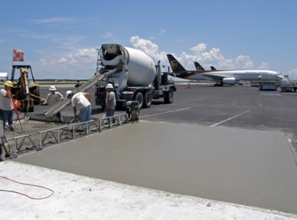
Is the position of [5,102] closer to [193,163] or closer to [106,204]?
[193,163]

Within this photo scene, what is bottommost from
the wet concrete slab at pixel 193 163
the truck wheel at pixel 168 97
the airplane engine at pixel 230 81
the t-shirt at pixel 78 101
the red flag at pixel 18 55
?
the wet concrete slab at pixel 193 163

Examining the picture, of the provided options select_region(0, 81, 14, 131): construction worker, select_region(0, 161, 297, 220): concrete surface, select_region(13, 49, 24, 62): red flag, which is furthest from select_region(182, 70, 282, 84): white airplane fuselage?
select_region(0, 161, 297, 220): concrete surface

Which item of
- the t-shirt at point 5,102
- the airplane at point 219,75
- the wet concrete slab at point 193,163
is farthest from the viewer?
the airplane at point 219,75

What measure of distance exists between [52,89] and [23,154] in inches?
178

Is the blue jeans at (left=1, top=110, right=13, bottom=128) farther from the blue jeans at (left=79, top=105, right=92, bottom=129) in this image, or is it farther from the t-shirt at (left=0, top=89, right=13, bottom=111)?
the blue jeans at (left=79, top=105, right=92, bottom=129)

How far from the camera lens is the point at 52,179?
455cm

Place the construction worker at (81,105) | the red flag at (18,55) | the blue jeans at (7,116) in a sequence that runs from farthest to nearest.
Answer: the red flag at (18,55), the construction worker at (81,105), the blue jeans at (7,116)

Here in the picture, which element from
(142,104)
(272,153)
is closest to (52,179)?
(272,153)

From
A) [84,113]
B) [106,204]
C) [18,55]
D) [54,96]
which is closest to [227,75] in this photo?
[18,55]

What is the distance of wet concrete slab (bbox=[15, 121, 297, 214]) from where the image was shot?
13.9ft

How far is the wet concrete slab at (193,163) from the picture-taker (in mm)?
4227

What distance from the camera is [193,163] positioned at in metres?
5.55

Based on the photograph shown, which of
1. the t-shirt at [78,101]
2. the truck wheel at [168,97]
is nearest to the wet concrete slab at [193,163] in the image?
the t-shirt at [78,101]

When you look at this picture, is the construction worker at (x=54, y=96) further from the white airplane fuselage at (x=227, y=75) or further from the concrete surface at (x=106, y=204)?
the white airplane fuselage at (x=227, y=75)
